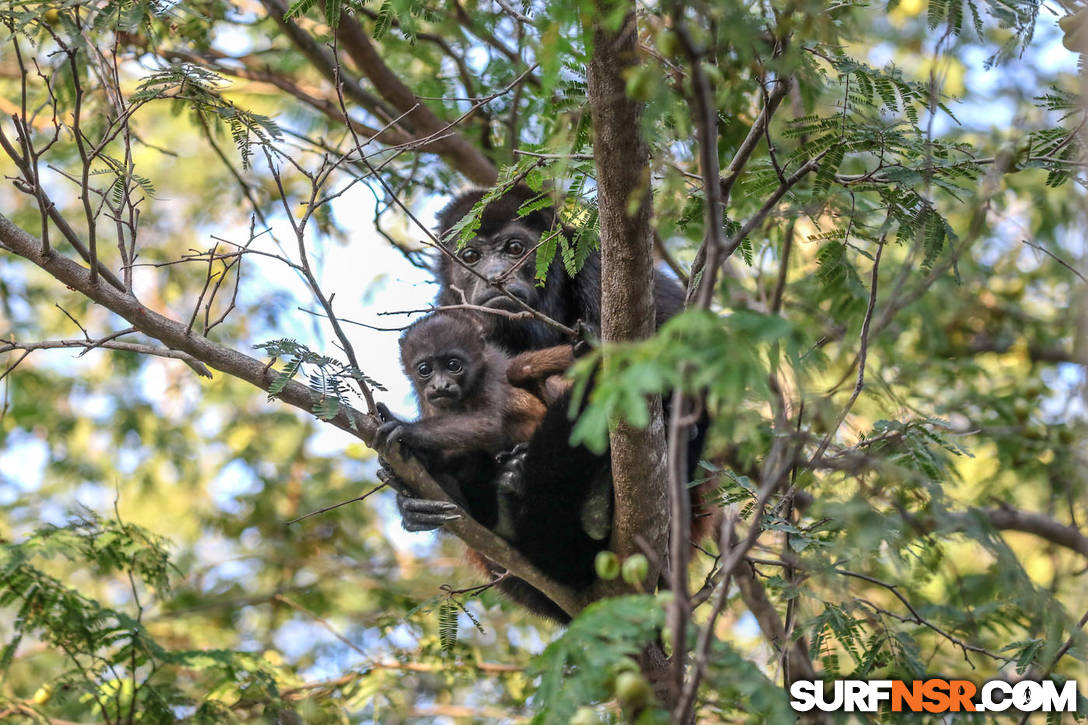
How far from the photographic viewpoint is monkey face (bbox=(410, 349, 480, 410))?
5023 millimetres

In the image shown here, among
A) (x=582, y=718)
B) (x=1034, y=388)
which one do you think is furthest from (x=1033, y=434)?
(x=582, y=718)

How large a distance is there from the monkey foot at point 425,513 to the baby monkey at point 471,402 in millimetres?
11

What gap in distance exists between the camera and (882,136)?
389 centimetres

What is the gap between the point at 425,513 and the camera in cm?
425

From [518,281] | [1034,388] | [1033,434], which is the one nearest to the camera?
[518,281]

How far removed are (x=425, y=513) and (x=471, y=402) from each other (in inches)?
36.2

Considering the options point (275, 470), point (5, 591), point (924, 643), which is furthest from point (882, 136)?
point (275, 470)

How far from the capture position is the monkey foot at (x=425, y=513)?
4.17 m

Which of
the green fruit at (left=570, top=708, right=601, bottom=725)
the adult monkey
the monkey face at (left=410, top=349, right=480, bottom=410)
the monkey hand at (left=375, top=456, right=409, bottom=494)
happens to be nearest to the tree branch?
the monkey hand at (left=375, top=456, right=409, bottom=494)

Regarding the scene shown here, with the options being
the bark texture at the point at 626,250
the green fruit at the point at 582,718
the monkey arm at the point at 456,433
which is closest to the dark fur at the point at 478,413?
the monkey arm at the point at 456,433

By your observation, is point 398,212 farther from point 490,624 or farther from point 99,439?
point 99,439

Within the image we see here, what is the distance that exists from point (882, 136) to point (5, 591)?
4.86 meters

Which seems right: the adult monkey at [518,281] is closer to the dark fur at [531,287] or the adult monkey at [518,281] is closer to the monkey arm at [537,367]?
the dark fur at [531,287]

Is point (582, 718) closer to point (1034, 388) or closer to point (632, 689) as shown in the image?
point (632, 689)
